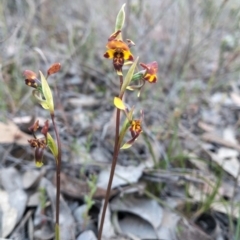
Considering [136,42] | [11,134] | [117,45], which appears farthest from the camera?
[136,42]

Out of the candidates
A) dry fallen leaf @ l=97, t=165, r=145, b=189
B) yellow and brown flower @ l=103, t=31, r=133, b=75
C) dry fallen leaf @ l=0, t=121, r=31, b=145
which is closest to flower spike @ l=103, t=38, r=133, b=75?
yellow and brown flower @ l=103, t=31, r=133, b=75

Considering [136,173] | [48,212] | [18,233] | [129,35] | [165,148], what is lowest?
[18,233]

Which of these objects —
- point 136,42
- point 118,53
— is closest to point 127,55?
point 118,53

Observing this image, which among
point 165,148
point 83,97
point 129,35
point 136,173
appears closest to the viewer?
point 136,173

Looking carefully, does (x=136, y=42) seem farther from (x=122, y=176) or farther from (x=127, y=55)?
(x=127, y=55)

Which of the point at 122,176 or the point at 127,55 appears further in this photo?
the point at 122,176

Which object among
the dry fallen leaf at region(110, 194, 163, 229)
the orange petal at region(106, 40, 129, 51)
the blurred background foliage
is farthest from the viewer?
the blurred background foliage

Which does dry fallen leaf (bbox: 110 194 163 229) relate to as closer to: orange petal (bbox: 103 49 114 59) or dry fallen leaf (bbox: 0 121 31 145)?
dry fallen leaf (bbox: 0 121 31 145)

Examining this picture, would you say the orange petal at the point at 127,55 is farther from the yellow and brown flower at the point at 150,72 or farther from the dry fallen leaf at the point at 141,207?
the dry fallen leaf at the point at 141,207

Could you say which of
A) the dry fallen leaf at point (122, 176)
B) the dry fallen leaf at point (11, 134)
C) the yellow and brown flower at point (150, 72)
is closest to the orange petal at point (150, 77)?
the yellow and brown flower at point (150, 72)

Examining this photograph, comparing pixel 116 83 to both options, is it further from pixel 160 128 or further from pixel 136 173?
pixel 136 173

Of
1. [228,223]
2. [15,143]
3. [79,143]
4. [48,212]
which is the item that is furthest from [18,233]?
[228,223]
